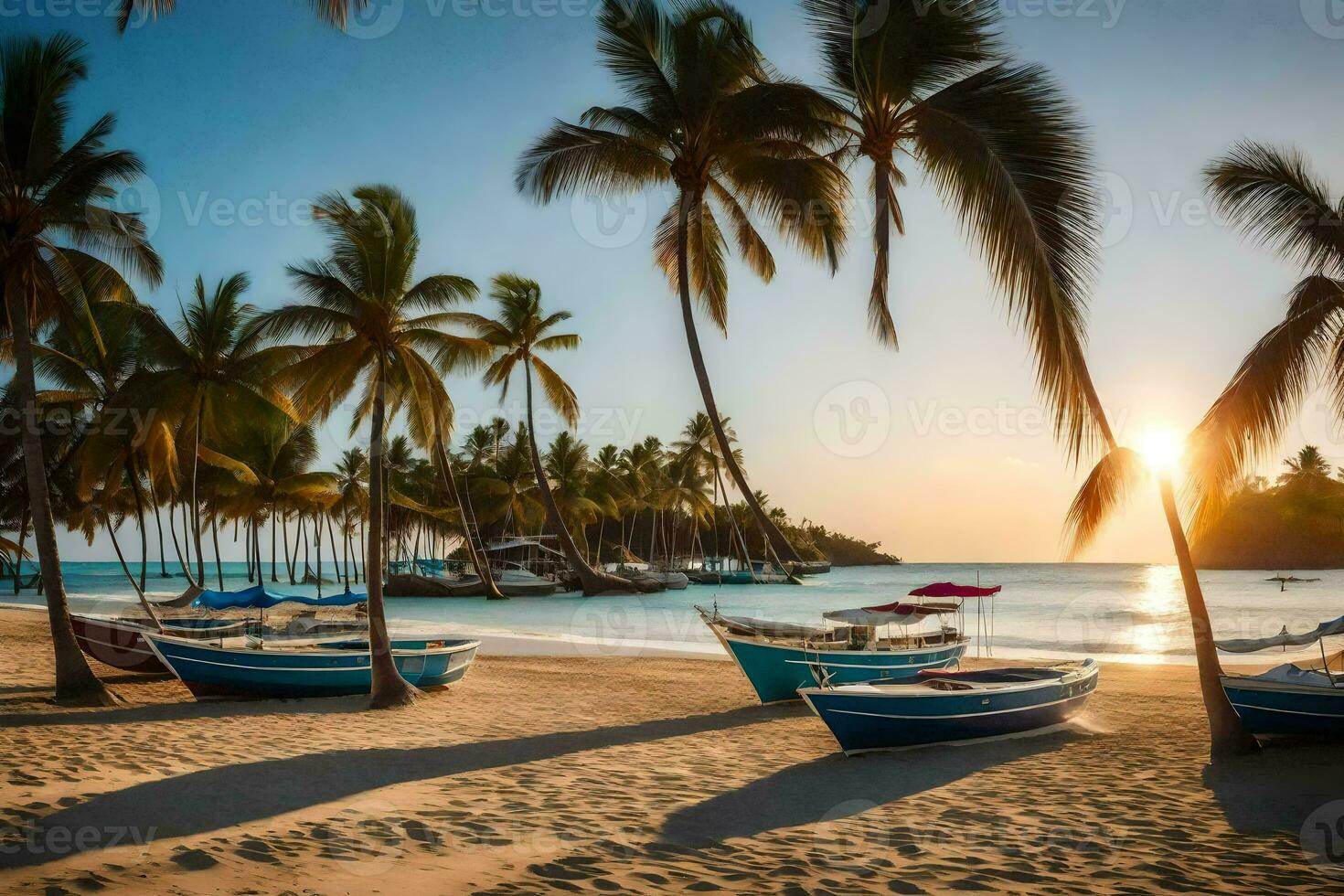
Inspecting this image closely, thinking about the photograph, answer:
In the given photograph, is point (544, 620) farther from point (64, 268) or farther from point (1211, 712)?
point (1211, 712)

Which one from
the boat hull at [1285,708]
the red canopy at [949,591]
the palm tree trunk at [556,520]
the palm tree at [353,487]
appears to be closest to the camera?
the boat hull at [1285,708]

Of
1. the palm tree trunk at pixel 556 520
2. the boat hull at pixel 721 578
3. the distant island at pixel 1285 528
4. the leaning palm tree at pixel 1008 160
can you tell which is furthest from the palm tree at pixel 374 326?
the distant island at pixel 1285 528

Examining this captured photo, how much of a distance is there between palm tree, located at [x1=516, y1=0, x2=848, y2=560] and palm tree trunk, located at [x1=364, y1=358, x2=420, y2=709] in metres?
4.88

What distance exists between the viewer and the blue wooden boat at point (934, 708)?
10.4 m

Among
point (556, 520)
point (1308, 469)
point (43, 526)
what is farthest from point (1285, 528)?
point (43, 526)

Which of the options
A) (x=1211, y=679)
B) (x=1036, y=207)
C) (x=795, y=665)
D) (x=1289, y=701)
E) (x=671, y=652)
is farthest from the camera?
(x=671, y=652)

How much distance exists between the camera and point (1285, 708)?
398 inches

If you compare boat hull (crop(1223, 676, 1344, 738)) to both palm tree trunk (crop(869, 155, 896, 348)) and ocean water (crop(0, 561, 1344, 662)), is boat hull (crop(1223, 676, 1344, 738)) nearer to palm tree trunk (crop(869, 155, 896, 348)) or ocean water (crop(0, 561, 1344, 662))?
palm tree trunk (crop(869, 155, 896, 348))

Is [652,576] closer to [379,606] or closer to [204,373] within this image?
[204,373]

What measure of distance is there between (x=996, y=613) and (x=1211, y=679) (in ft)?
130

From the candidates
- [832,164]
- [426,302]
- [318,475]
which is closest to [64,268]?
[426,302]

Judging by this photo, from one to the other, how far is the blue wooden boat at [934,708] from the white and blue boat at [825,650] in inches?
102

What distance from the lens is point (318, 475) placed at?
43906 mm

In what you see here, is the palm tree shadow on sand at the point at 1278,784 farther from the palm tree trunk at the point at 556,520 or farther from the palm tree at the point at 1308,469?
the palm tree at the point at 1308,469
